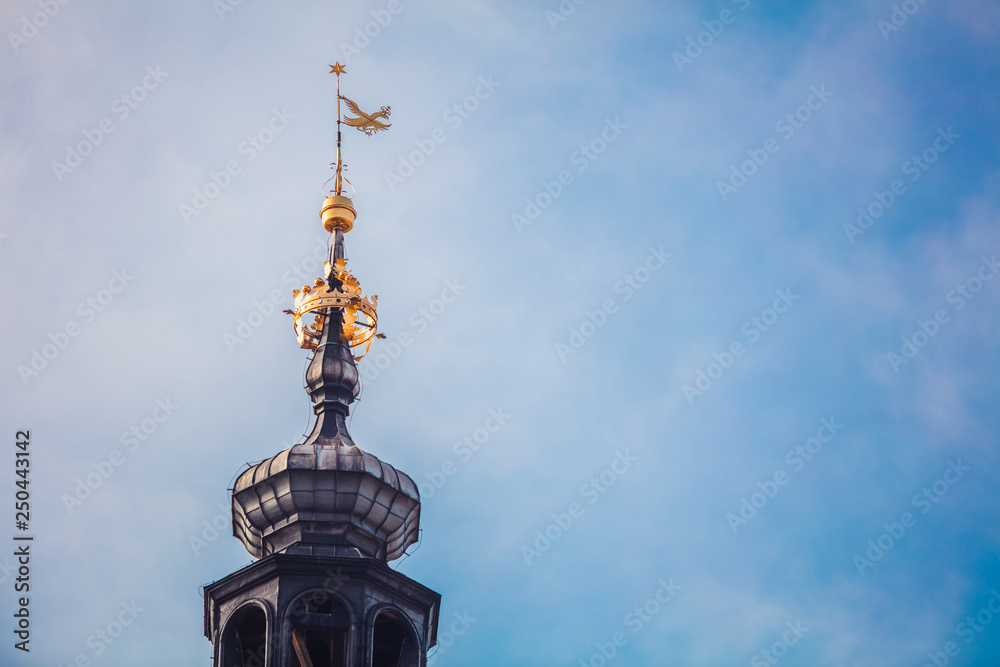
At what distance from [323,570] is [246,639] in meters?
3.37

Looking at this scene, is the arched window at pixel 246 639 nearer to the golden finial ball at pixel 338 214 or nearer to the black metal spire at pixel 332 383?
the black metal spire at pixel 332 383

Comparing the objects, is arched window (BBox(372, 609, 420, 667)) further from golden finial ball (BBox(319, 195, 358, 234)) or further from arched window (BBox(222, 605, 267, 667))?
golden finial ball (BBox(319, 195, 358, 234))

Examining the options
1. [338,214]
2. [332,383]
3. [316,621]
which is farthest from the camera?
[338,214]

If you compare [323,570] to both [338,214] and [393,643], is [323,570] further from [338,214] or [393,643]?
[338,214]

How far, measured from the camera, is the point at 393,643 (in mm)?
60594

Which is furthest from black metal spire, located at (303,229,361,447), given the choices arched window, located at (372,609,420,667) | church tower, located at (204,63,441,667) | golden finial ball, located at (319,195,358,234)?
arched window, located at (372,609,420,667)

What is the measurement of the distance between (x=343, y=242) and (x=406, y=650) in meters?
15.8

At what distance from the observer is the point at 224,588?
197 feet

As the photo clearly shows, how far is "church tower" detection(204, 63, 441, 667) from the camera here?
58812mm

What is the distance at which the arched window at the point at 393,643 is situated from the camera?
59812 mm

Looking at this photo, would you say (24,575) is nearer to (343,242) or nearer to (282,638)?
(282,638)

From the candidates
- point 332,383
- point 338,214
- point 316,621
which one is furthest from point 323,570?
point 338,214

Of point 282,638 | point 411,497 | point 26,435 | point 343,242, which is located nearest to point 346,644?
point 282,638

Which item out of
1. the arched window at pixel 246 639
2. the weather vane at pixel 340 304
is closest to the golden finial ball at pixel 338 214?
the weather vane at pixel 340 304
